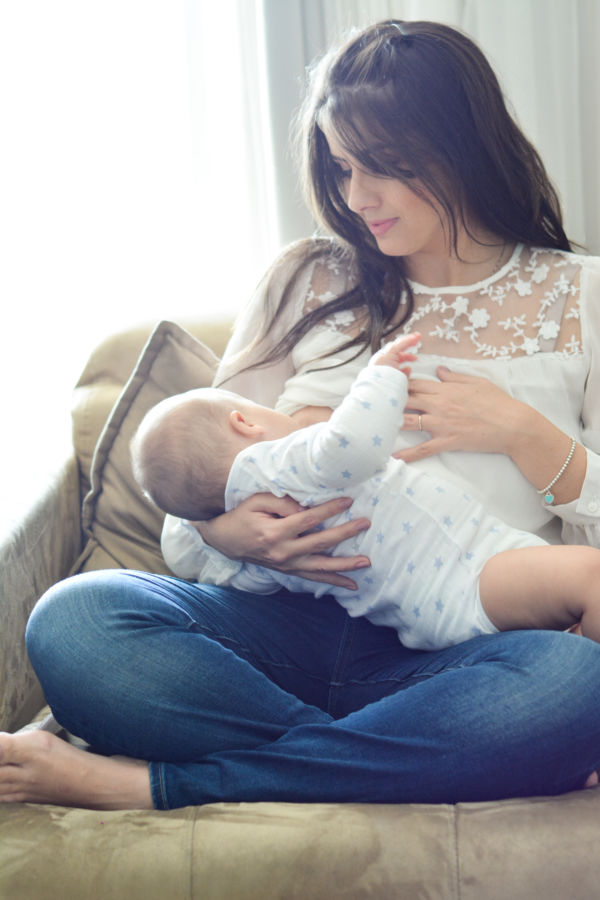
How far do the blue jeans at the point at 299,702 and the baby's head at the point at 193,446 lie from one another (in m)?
0.14

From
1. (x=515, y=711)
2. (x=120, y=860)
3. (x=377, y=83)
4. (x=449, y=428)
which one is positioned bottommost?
(x=120, y=860)

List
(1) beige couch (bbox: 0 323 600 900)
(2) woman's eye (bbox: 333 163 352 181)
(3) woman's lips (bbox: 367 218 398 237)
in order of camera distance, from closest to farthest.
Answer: (1) beige couch (bbox: 0 323 600 900), (3) woman's lips (bbox: 367 218 398 237), (2) woman's eye (bbox: 333 163 352 181)

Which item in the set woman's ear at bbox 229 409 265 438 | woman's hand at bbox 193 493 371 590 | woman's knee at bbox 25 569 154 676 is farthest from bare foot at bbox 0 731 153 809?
woman's ear at bbox 229 409 265 438

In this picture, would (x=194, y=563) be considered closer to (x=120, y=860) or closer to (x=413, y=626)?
(x=413, y=626)

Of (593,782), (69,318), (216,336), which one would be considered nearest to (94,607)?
(593,782)

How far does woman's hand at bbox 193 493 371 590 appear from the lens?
4.05 ft

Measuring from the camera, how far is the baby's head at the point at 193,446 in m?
1.24

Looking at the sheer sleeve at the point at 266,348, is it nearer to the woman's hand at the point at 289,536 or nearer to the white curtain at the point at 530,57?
the woman's hand at the point at 289,536

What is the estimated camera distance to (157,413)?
50.2 inches

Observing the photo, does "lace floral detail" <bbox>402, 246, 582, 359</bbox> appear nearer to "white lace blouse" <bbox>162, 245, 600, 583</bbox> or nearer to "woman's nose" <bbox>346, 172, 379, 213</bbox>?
"white lace blouse" <bbox>162, 245, 600, 583</bbox>

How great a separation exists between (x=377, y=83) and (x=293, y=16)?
2.98 ft

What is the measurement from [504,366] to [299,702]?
24.9 inches

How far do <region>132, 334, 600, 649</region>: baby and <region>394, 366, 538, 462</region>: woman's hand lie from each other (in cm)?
12

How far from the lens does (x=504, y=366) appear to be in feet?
4.75
